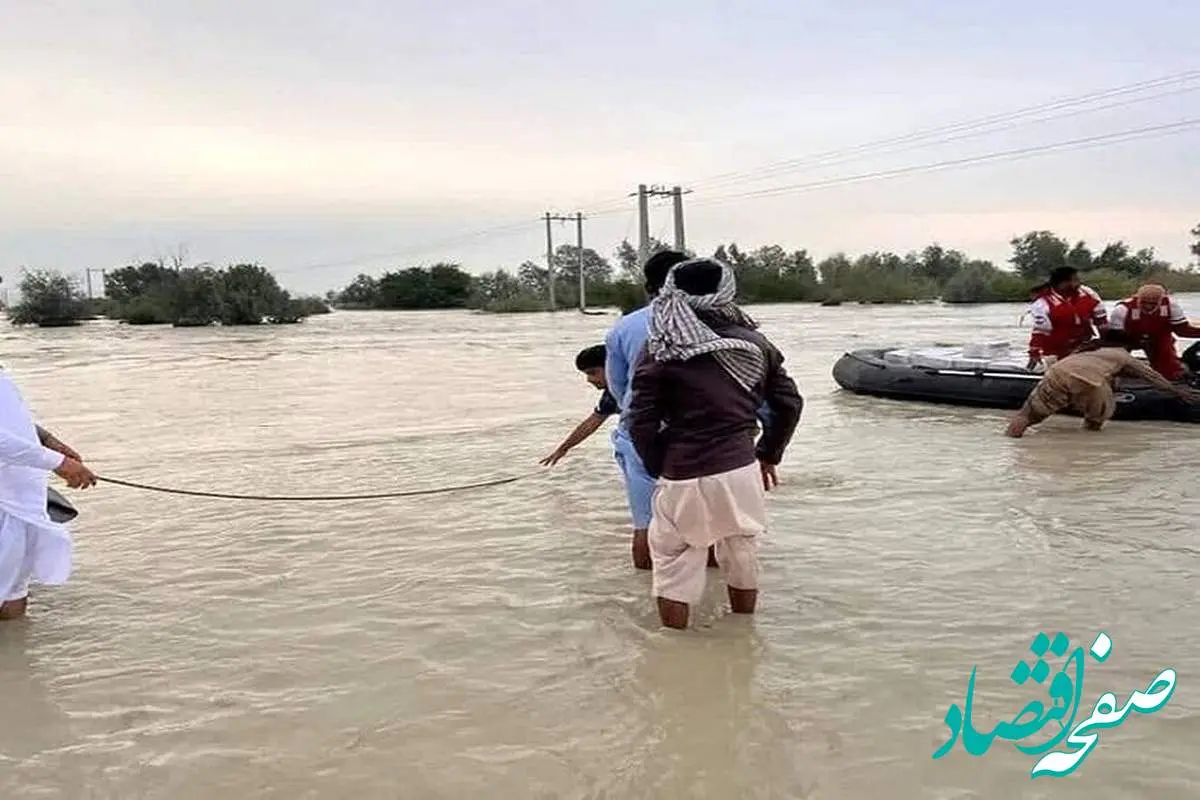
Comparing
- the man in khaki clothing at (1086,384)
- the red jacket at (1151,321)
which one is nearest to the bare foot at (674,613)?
the man in khaki clothing at (1086,384)

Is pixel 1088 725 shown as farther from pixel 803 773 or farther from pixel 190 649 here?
pixel 190 649

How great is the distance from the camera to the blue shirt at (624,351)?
488cm

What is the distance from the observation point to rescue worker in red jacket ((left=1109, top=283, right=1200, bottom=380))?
9977 millimetres

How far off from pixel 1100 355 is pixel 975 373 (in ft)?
7.98

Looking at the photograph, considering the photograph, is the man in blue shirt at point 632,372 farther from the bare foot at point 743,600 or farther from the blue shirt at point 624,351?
the bare foot at point 743,600

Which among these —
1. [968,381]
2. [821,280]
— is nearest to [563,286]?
[821,280]

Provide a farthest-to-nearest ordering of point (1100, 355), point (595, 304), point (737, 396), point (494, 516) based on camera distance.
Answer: point (595, 304) → point (1100, 355) → point (494, 516) → point (737, 396)

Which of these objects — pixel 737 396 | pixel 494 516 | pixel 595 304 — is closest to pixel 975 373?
pixel 494 516

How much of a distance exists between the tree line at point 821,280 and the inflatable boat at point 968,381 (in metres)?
45.9

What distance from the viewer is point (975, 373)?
39.5 ft

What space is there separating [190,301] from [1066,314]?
5591 centimetres

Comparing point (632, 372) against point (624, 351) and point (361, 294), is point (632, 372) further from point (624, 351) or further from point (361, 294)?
point (361, 294)

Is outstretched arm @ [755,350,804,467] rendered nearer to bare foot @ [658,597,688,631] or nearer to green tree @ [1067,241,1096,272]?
bare foot @ [658,597,688,631]

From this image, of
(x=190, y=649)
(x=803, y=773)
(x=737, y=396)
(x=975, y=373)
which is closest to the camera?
(x=803, y=773)
